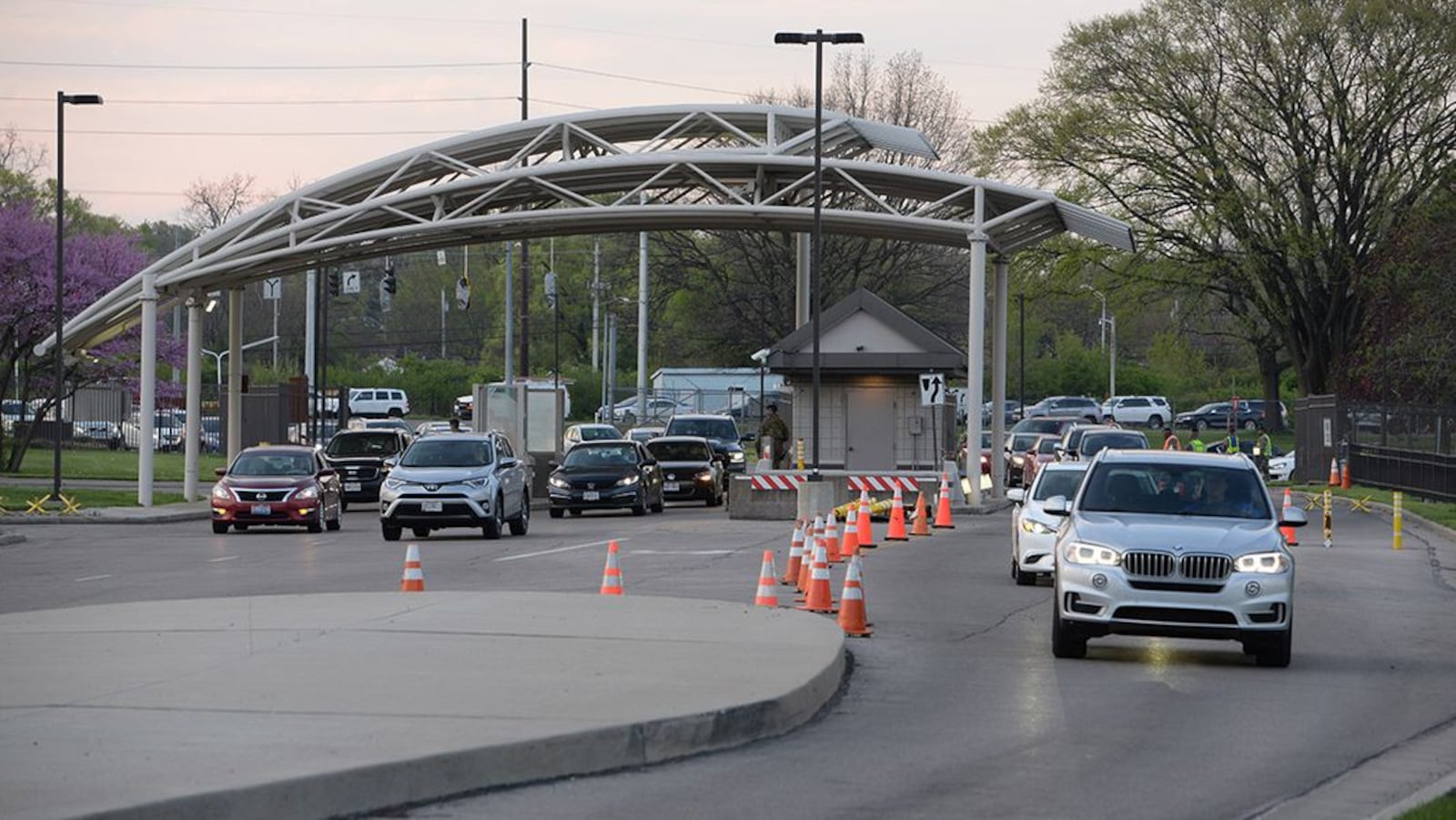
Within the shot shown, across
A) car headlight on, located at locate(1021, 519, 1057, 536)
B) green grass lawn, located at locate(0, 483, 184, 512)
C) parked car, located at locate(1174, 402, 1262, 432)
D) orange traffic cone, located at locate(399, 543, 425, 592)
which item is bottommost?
green grass lawn, located at locate(0, 483, 184, 512)

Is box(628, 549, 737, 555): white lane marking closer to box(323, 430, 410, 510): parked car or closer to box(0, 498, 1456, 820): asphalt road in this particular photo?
box(0, 498, 1456, 820): asphalt road

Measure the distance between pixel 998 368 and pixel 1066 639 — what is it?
33.3m

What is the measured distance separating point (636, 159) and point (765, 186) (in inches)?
186

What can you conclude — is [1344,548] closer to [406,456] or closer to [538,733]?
[406,456]

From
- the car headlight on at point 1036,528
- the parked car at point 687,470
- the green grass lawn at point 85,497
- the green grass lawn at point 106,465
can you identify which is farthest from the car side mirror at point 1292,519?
the green grass lawn at point 106,465

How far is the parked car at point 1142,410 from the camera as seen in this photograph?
100 meters

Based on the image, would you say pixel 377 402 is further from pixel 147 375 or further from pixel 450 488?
pixel 450 488

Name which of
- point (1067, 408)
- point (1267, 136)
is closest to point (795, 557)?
point (1267, 136)

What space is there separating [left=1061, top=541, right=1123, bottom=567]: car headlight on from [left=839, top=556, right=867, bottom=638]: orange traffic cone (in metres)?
2.13

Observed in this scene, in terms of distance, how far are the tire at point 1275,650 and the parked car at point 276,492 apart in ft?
76.1

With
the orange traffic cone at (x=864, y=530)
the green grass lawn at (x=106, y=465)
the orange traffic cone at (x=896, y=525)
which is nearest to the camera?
the orange traffic cone at (x=864, y=530)

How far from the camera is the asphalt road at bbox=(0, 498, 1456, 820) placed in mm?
10383

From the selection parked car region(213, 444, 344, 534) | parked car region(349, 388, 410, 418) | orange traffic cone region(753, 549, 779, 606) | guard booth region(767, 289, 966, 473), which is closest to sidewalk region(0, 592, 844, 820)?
orange traffic cone region(753, 549, 779, 606)

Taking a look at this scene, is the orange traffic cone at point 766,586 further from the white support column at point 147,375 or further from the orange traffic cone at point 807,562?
the white support column at point 147,375
